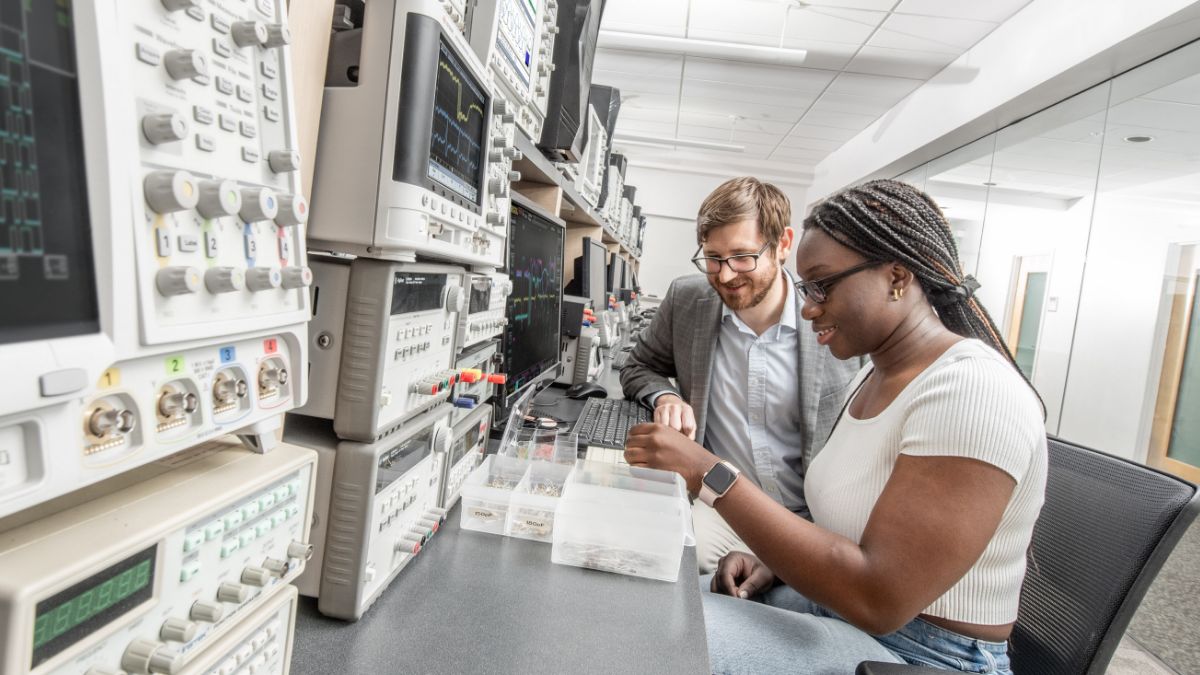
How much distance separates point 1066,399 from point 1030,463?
3206 millimetres

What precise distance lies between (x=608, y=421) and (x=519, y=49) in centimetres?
94

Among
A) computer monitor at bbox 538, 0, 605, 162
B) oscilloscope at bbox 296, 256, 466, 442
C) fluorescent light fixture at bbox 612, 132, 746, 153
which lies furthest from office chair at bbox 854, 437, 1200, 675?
fluorescent light fixture at bbox 612, 132, 746, 153

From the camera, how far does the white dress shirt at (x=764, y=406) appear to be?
1.74 metres

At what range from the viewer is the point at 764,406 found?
178 cm

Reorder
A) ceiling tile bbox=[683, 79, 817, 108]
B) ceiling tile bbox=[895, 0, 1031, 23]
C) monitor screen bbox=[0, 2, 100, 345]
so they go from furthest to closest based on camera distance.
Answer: ceiling tile bbox=[683, 79, 817, 108] < ceiling tile bbox=[895, 0, 1031, 23] < monitor screen bbox=[0, 2, 100, 345]

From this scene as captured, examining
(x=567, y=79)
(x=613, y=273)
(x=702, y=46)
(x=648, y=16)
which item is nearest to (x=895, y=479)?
(x=567, y=79)

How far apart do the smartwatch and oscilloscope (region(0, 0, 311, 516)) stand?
0.72 m

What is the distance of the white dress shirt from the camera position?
1744 mm

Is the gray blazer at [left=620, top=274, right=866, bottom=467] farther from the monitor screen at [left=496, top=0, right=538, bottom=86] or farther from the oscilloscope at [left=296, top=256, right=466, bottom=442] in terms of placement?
the oscilloscope at [left=296, top=256, right=466, bottom=442]

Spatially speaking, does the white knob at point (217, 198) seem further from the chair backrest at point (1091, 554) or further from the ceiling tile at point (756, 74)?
the ceiling tile at point (756, 74)

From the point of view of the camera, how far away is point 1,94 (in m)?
0.31

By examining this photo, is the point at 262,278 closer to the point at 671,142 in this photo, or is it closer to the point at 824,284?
the point at 824,284

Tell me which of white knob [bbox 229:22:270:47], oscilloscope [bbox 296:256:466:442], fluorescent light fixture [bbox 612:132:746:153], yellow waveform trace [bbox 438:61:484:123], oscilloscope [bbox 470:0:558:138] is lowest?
oscilloscope [bbox 296:256:466:442]

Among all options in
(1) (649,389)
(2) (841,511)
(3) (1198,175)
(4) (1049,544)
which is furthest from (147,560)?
(3) (1198,175)
